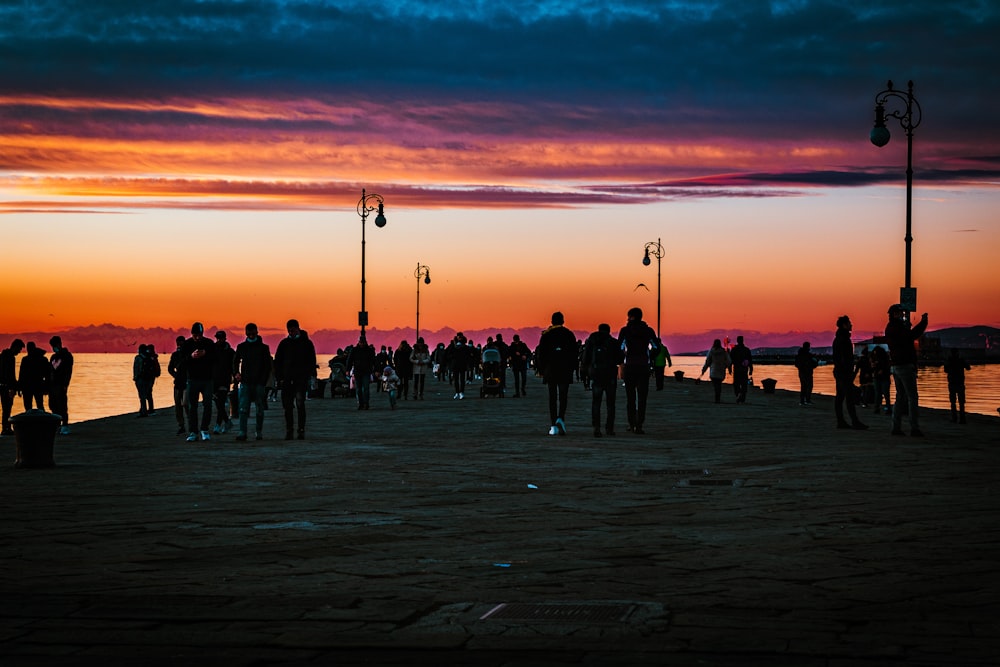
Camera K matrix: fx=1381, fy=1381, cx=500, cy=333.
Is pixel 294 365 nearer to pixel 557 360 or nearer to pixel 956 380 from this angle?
pixel 557 360

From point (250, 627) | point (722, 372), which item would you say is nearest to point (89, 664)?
point (250, 627)

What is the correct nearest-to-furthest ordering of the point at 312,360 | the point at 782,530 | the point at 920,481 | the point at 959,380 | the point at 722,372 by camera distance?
the point at 782,530, the point at 920,481, the point at 312,360, the point at 959,380, the point at 722,372

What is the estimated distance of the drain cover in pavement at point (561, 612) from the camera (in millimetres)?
6633

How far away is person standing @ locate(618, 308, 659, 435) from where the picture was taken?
2173cm

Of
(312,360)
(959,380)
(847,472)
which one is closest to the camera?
(847,472)

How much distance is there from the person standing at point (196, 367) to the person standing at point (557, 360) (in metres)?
5.14

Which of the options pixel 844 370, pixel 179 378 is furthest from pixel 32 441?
pixel 844 370

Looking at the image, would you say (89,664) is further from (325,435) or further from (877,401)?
(877,401)

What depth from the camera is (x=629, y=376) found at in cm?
2180

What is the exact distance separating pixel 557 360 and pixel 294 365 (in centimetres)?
409

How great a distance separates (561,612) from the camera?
268 inches

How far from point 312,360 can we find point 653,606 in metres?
14.9

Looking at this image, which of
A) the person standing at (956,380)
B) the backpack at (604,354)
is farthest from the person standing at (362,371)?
the person standing at (956,380)

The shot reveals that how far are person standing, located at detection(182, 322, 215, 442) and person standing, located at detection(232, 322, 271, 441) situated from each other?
451mm
